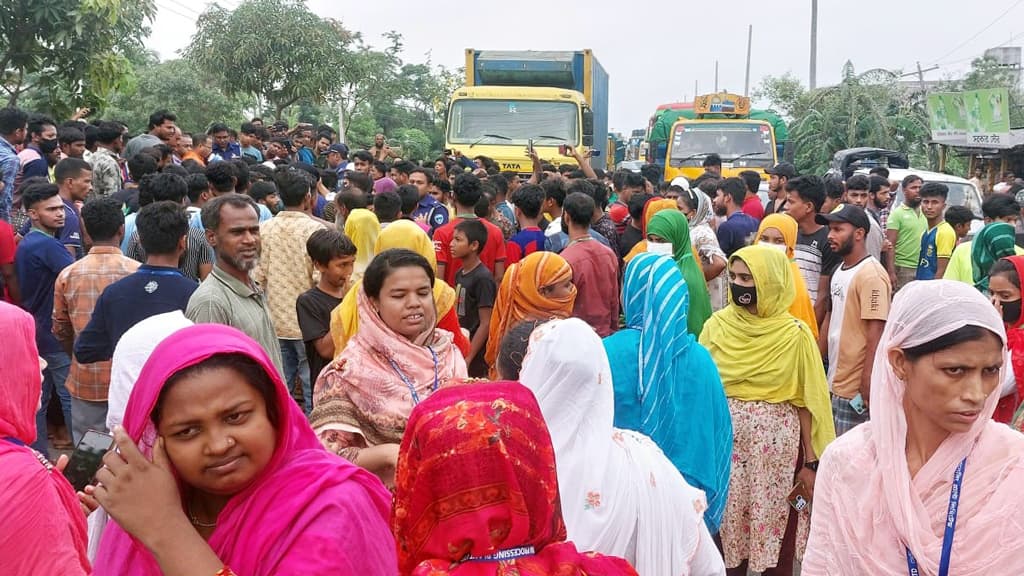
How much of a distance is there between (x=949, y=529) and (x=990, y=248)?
4105 mm

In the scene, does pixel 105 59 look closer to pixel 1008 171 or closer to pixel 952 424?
pixel 952 424

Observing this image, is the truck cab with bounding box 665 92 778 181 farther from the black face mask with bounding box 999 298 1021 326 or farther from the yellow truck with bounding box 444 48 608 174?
the black face mask with bounding box 999 298 1021 326

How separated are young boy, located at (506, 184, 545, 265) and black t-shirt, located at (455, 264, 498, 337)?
1035mm

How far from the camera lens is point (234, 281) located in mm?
4141

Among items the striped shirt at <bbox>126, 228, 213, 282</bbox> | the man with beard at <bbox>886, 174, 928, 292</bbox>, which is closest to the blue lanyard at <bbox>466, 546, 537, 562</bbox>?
the striped shirt at <bbox>126, 228, 213, 282</bbox>

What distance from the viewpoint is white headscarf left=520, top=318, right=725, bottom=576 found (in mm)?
2467

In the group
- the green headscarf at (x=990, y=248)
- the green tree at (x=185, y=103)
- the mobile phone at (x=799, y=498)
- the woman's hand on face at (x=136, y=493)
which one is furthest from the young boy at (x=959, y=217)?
the green tree at (x=185, y=103)

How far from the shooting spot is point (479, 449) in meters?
1.76

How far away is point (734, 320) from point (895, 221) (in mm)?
6299

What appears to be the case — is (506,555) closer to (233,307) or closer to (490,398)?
(490,398)

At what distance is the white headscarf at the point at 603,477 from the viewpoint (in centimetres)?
247

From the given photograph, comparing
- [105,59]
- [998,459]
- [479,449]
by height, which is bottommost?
[998,459]

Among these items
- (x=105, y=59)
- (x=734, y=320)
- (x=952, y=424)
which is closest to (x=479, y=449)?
(x=952, y=424)

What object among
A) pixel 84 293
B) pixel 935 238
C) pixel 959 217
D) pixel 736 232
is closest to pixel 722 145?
pixel 935 238
